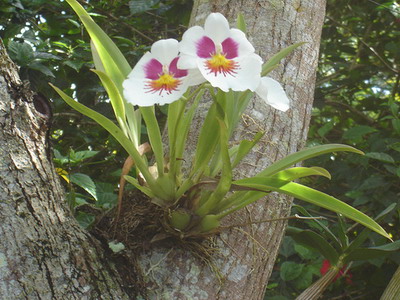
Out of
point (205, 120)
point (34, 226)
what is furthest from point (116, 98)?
point (34, 226)

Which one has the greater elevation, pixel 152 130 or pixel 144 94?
pixel 144 94

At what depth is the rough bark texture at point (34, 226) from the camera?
89 centimetres

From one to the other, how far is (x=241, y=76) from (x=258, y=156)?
38 centimetres

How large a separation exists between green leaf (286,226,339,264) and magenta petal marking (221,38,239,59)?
0.58 metres

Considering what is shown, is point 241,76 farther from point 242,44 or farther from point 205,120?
point 205,120

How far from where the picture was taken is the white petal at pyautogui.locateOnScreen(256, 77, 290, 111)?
1.02m

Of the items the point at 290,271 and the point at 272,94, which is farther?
the point at 290,271

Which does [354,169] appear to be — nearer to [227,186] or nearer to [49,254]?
[227,186]

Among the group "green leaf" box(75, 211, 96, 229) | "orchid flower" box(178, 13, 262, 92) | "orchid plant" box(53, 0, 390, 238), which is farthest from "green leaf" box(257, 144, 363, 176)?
"green leaf" box(75, 211, 96, 229)

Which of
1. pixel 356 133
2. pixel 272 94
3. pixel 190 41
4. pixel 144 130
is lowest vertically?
pixel 356 133

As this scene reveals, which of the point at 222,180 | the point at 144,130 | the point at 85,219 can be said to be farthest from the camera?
the point at 144,130

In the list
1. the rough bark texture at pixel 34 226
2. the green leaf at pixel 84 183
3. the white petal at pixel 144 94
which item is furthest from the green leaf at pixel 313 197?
the green leaf at pixel 84 183

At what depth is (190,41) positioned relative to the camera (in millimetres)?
954

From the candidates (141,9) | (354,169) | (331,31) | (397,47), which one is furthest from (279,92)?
(331,31)
